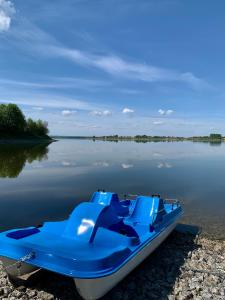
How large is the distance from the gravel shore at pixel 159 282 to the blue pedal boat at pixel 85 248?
1.69 feet

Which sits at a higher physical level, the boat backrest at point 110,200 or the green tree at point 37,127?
the green tree at point 37,127

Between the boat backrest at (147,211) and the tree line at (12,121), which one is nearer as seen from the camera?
the boat backrest at (147,211)

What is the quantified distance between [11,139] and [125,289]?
4279 inches

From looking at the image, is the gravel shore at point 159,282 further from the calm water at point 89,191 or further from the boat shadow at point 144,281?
the calm water at point 89,191

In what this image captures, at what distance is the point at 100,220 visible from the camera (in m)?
8.97

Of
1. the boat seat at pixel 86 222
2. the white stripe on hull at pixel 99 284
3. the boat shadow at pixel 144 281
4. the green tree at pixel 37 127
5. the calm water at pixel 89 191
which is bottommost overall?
the boat shadow at pixel 144 281

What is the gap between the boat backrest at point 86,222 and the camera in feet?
27.7

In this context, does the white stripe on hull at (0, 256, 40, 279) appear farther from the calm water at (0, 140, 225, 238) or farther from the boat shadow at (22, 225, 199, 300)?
the calm water at (0, 140, 225, 238)

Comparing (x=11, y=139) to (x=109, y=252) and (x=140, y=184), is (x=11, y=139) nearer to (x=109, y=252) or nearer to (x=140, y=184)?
(x=140, y=184)

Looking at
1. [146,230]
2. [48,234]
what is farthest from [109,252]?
[146,230]

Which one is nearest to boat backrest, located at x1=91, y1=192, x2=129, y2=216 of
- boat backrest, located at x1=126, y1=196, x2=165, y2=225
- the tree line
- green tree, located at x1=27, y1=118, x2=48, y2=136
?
boat backrest, located at x1=126, y1=196, x2=165, y2=225

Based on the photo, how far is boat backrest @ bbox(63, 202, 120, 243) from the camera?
845 centimetres

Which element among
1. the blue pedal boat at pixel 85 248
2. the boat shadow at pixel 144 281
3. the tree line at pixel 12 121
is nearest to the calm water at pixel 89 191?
the boat shadow at pixel 144 281

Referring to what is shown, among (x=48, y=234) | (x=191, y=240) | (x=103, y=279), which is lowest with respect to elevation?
(x=191, y=240)
